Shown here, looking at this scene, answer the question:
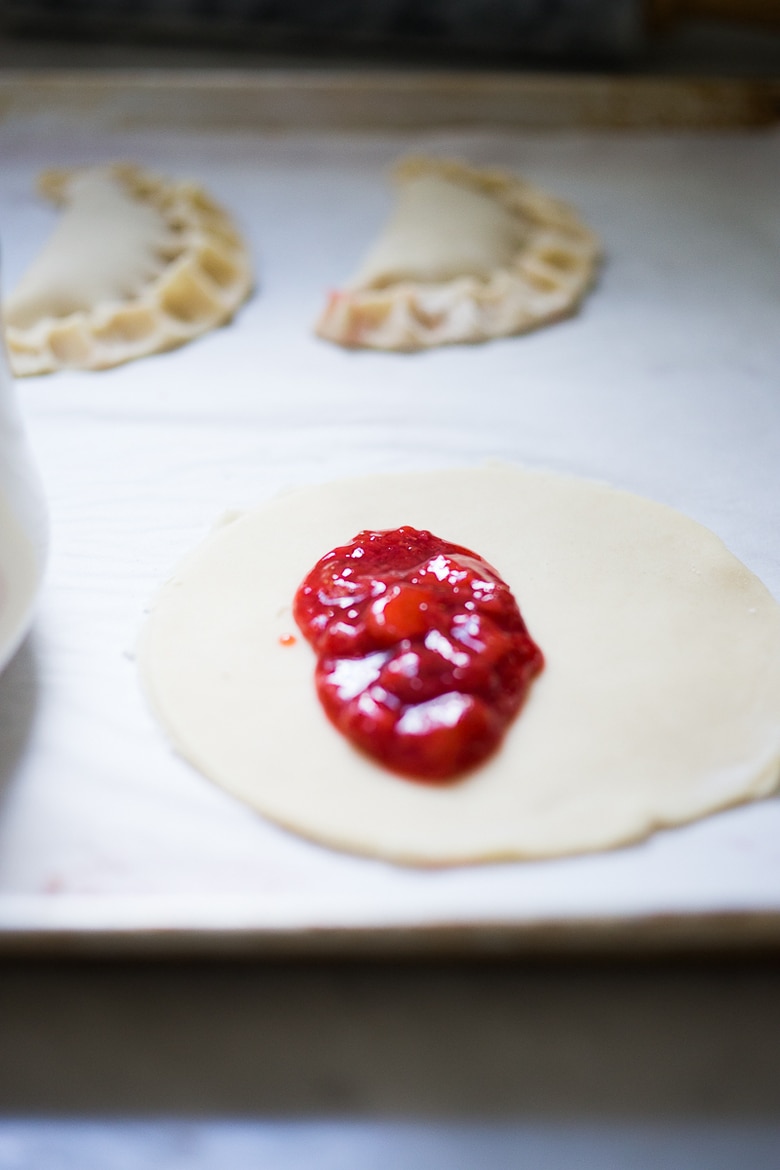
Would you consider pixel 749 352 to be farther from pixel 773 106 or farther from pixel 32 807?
pixel 32 807

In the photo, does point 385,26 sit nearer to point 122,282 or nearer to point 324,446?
point 122,282

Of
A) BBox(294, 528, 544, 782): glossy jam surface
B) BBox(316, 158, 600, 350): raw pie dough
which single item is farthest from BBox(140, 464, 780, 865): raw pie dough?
BBox(316, 158, 600, 350): raw pie dough

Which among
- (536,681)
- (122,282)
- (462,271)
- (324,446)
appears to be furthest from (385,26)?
(536,681)

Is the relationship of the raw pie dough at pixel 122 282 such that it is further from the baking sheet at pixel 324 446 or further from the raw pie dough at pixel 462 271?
the raw pie dough at pixel 462 271

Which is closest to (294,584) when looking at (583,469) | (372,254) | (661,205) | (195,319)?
(583,469)

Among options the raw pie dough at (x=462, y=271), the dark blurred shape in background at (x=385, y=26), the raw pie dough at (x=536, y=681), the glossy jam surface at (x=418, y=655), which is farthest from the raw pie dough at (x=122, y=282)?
the dark blurred shape in background at (x=385, y=26)

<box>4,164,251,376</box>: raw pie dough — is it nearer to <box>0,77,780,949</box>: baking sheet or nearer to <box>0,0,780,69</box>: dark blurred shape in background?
<box>0,77,780,949</box>: baking sheet
